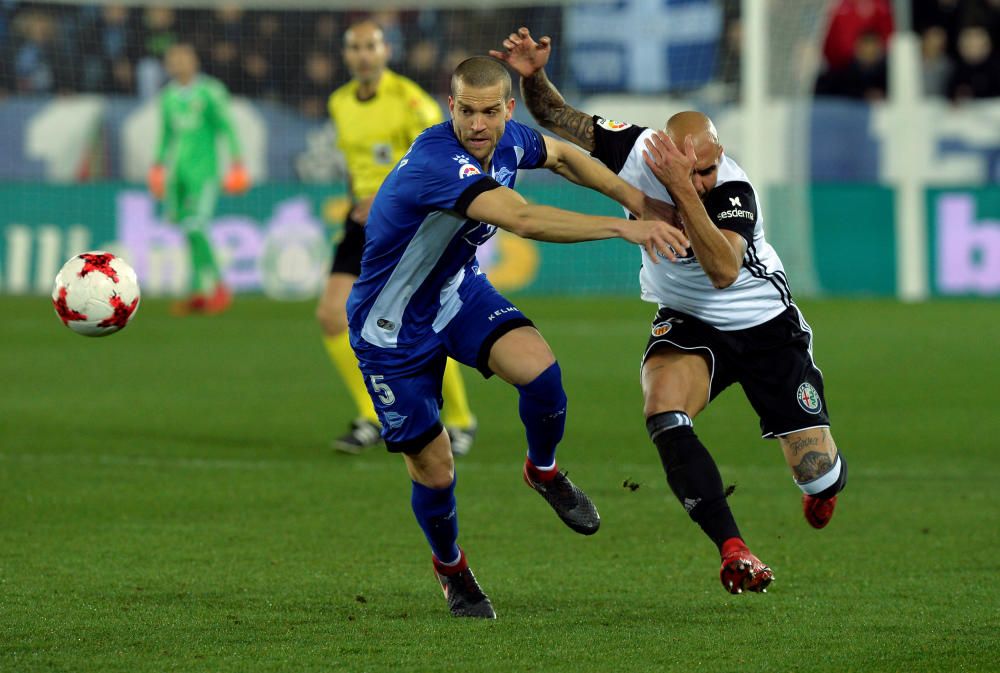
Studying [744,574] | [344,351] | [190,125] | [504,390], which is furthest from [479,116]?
[190,125]

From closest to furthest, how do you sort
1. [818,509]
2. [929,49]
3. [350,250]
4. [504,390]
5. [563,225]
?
[563,225] < [818,509] < [350,250] < [504,390] < [929,49]

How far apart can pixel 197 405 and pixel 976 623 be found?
6983 mm

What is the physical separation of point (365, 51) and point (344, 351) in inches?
68.8

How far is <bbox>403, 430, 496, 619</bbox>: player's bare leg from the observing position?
5621 millimetres

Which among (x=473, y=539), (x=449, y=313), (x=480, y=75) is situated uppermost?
(x=480, y=75)

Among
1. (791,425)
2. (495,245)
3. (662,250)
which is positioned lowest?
(495,245)

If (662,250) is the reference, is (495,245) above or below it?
below

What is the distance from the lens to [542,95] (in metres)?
6.36

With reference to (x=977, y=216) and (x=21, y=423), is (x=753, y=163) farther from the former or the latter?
(x=21, y=423)

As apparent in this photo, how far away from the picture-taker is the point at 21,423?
10344mm

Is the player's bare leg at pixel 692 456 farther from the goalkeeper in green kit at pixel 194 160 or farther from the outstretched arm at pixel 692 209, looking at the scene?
the goalkeeper in green kit at pixel 194 160

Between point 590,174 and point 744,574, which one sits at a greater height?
point 590,174

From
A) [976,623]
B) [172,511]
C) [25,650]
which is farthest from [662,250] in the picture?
[172,511]

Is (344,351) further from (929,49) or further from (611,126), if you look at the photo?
(929,49)
